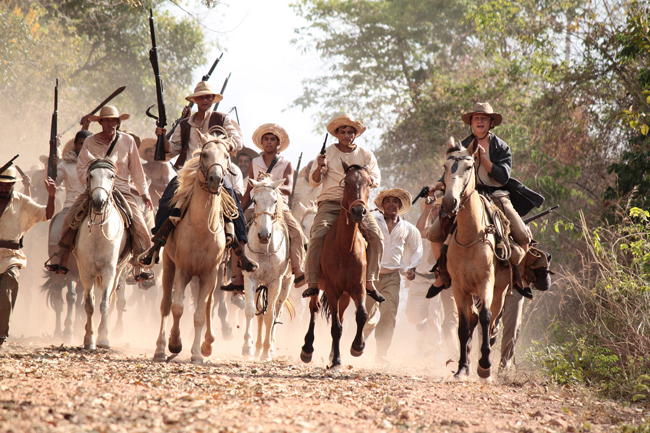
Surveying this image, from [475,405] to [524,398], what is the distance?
3.18ft

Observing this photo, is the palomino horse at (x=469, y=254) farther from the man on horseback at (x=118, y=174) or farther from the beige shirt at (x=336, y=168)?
the man on horseback at (x=118, y=174)

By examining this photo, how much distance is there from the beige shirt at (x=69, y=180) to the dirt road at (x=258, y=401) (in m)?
3.33

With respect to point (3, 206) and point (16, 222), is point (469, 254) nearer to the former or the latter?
point (16, 222)

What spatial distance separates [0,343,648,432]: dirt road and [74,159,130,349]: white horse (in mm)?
954

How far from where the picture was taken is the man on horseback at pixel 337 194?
28.5 feet

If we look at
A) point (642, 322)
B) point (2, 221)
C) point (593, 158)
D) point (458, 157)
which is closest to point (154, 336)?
point (2, 221)

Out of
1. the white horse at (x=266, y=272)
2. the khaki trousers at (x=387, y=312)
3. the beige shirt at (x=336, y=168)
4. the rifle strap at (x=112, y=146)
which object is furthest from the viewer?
the khaki trousers at (x=387, y=312)

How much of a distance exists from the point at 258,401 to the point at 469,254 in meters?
3.58

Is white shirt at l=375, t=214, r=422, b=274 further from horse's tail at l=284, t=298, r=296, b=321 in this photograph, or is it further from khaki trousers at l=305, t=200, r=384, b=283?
khaki trousers at l=305, t=200, r=384, b=283

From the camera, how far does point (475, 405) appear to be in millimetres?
5930

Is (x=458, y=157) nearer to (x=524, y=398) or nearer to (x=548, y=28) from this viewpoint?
(x=524, y=398)

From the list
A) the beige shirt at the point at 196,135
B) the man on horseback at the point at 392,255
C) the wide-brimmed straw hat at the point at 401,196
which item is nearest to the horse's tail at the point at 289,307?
the man on horseback at the point at 392,255

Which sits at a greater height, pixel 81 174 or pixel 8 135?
pixel 8 135

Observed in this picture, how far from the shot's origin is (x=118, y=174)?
987 cm
